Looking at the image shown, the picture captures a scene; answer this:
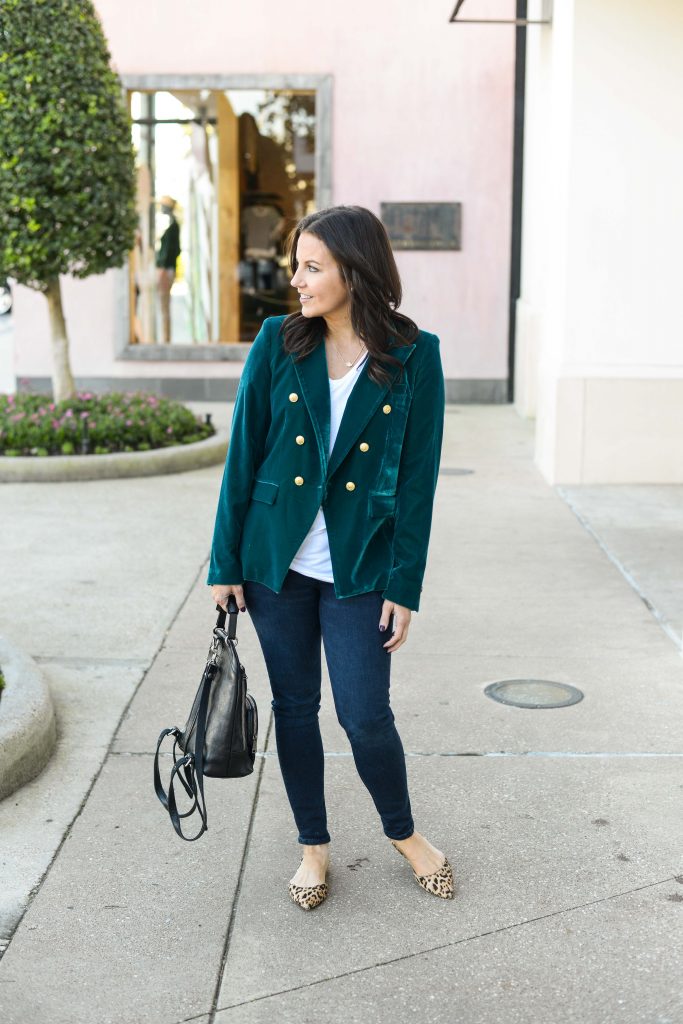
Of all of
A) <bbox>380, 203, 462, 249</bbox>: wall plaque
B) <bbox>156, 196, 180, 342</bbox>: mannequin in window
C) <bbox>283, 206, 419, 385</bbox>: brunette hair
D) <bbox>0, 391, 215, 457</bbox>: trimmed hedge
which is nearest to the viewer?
<bbox>283, 206, 419, 385</bbox>: brunette hair

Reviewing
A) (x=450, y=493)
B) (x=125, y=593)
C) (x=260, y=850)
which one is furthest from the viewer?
(x=450, y=493)

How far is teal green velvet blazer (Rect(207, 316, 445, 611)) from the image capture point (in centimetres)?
334

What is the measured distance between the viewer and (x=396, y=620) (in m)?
3.36

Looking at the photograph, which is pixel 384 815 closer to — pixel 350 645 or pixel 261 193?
pixel 350 645

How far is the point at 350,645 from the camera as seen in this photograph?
3373 millimetres

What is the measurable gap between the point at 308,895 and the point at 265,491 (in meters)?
1.08

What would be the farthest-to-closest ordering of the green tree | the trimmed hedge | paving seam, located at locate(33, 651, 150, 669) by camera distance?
the trimmed hedge → the green tree → paving seam, located at locate(33, 651, 150, 669)

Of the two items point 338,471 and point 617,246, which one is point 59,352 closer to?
point 617,246

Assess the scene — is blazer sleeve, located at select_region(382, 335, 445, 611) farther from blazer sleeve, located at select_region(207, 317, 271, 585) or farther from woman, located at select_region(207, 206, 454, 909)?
blazer sleeve, located at select_region(207, 317, 271, 585)

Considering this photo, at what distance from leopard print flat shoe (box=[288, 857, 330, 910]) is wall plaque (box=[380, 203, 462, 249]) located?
39.7ft

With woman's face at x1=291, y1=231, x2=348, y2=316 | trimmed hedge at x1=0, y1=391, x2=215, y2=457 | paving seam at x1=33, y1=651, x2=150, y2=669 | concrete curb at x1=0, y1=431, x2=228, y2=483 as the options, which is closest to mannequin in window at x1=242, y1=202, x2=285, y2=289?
trimmed hedge at x1=0, y1=391, x2=215, y2=457

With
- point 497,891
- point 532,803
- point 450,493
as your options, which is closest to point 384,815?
point 497,891

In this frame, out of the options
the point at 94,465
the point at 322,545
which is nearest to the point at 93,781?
the point at 322,545

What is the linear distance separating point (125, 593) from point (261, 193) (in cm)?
967
